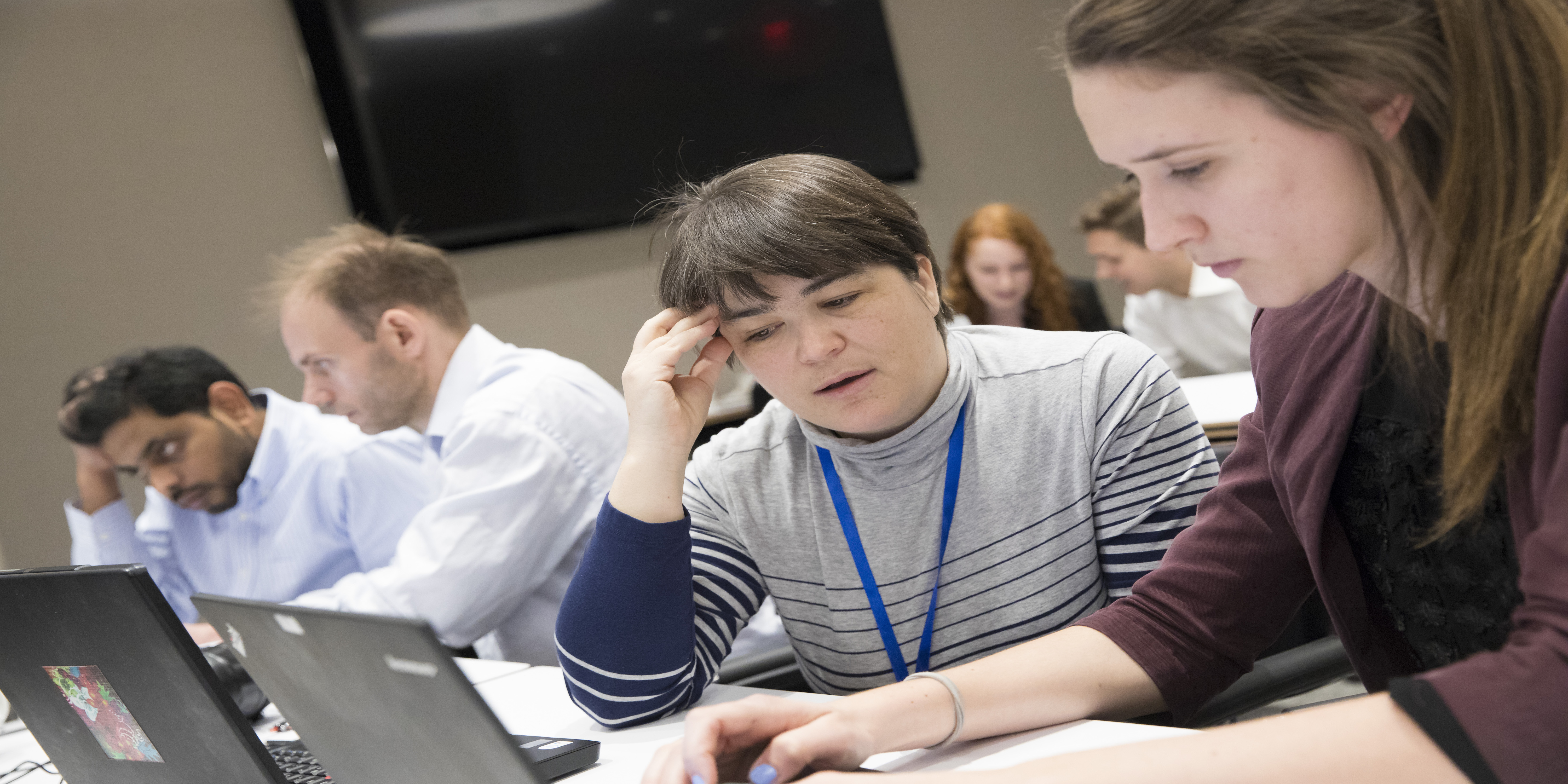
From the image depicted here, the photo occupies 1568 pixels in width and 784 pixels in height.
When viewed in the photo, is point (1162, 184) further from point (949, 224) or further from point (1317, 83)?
point (949, 224)

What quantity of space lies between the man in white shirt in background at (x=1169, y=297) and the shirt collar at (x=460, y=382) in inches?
85.8

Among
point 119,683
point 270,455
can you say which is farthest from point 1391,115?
point 270,455

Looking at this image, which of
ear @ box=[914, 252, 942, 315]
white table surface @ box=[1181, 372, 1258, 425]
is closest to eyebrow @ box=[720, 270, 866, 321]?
ear @ box=[914, 252, 942, 315]

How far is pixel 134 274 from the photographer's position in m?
3.74

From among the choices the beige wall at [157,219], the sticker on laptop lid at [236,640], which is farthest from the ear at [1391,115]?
the beige wall at [157,219]

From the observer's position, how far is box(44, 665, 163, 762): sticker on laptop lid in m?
1.11

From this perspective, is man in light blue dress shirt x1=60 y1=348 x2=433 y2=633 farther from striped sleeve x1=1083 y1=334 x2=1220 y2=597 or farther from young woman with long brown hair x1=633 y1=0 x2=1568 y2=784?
young woman with long brown hair x1=633 y1=0 x2=1568 y2=784

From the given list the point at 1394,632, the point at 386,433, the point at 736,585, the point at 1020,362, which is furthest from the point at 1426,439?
the point at 386,433

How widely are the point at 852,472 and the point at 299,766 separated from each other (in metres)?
A: 0.68

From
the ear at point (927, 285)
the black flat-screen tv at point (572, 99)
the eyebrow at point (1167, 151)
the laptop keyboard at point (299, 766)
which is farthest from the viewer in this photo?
the black flat-screen tv at point (572, 99)

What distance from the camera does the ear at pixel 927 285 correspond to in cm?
144

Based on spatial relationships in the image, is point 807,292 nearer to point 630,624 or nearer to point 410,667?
point 630,624

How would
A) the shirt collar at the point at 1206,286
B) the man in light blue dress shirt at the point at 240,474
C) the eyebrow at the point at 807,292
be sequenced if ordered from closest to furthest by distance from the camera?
the eyebrow at the point at 807,292 < the man in light blue dress shirt at the point at 240,474 < the shirt collar at the point at 1206,286

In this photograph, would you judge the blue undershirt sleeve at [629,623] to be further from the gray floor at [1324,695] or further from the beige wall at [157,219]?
the beige wall at [157,219]
